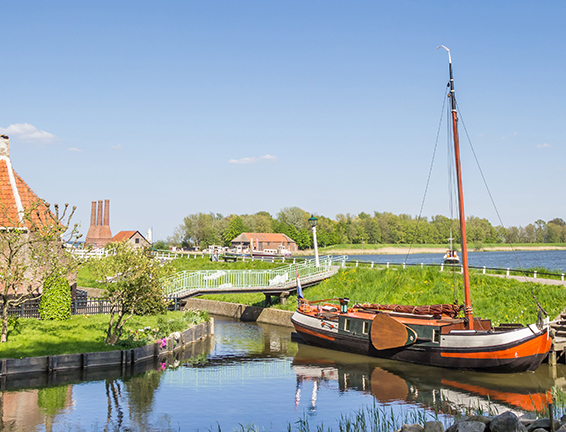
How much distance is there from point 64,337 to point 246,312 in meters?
19.7

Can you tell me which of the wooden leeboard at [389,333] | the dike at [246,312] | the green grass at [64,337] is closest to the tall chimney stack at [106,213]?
the dike at [246,312]

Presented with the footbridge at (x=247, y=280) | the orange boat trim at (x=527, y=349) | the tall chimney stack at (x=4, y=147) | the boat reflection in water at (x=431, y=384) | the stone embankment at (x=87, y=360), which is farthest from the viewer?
the footbridge at (x=247, y=280)

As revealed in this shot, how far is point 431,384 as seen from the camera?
2106 centimetres

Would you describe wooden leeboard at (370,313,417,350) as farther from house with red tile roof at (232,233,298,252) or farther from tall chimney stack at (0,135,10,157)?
house with red tile roof at (232,233,298,252)

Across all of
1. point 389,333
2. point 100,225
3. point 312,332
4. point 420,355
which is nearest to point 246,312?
point 312,332

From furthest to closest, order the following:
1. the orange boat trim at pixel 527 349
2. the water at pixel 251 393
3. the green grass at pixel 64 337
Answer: the orange boat trim at pixel 527 349, the green grass at pixel 64 337, the water at pixel 251 393

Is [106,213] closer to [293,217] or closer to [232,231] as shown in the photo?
[232,231]

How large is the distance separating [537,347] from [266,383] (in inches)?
452

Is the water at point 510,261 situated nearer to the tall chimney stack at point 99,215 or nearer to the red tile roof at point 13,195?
the red tile roof at point 13,195

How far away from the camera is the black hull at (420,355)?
22109 millimetres

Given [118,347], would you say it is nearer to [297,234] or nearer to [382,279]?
[382,279]

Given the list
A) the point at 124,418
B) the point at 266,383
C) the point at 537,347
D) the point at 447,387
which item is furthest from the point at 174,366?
the point at 537,347

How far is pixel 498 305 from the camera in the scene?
97.3 ft

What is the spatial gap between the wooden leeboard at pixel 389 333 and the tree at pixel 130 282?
1100 centimetres
